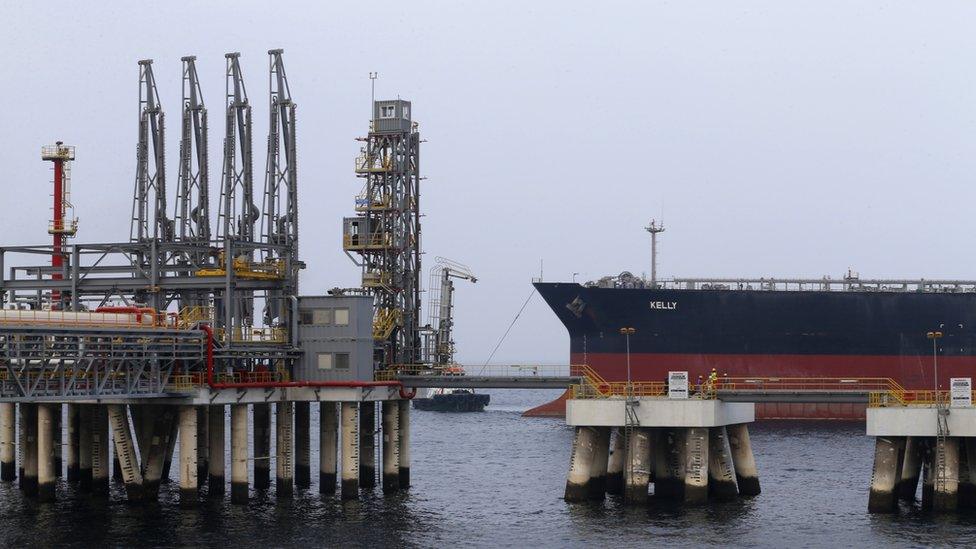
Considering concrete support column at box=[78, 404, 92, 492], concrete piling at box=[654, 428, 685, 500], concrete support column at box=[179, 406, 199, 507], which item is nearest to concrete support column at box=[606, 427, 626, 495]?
concrete piling at box=[654, 428, 685, 500]

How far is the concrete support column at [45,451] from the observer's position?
60.3 m

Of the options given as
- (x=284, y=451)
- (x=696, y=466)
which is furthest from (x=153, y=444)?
(x=696, y=466)

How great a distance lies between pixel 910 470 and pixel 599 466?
12.6m

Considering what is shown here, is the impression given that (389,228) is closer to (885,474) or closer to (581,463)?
(581,463)

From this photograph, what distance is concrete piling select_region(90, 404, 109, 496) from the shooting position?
61.6 m

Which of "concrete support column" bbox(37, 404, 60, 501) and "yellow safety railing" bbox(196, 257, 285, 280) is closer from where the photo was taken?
"concrete support column" bbox(37, 404, 60, 501)

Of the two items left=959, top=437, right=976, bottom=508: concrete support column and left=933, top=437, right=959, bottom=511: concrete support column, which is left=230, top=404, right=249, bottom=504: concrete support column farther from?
left=959, top=437, right=976, bottom=508: concrete support column

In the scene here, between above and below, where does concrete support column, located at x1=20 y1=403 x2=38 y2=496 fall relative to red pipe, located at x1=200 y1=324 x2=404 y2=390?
below

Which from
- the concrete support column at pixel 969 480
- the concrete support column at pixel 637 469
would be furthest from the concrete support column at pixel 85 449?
the concrete support column at pixel 969 480

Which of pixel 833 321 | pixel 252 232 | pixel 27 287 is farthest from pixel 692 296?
pixel 27 287

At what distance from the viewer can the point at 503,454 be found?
9162 cm

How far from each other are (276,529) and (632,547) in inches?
535

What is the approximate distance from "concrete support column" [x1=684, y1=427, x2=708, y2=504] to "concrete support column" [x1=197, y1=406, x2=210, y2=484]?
857 inches

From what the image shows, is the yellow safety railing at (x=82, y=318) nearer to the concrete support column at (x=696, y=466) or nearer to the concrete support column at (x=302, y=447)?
the concrete support column at (x=302, y=447)
